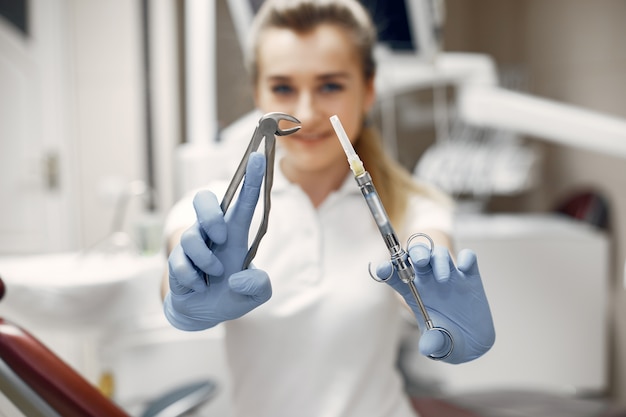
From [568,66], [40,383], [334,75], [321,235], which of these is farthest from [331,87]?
[568,66]

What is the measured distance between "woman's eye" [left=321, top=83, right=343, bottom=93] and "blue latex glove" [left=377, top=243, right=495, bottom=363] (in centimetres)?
15

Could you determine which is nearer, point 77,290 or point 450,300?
point 450,300

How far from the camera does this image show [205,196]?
291 millimetres

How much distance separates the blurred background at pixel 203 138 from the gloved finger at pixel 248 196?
0.70 ft

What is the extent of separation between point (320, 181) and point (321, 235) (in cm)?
4

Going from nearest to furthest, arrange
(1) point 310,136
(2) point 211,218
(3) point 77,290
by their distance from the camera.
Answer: (2) point 211,218, (1) point 310,136, (3) point 77,290

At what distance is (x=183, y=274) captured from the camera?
290 millimetres

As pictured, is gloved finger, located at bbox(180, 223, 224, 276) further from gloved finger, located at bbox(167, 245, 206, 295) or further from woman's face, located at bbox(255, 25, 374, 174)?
woman's face, located at bbox(255, 25, 374, 174)

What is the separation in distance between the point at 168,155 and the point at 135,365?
29 cm

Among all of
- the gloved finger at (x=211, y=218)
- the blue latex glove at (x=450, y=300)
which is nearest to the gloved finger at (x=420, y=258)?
the blue latex glove at (x=450, y=300)

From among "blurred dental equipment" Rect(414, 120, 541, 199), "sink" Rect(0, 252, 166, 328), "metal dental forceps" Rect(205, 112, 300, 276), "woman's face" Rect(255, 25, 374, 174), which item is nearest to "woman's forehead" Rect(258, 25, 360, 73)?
"woman's face" Rect(255, 25, 374, 174)

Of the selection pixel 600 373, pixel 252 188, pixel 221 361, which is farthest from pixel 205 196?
pixel 600 373

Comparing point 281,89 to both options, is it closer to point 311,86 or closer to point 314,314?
point 311,86

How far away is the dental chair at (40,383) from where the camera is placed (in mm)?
365
